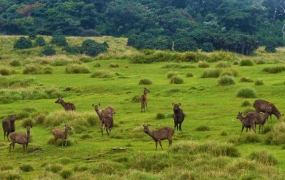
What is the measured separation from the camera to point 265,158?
620 inches

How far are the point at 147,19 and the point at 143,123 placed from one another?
7554cm

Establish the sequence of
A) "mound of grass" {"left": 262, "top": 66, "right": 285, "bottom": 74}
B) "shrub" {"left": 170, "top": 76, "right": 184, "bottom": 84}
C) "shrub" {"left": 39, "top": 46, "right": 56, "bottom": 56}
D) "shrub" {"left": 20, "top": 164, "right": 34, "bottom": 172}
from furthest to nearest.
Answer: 1. "shrub" {"left": 39, "top": 46, "right": 56, "bottom": 56}
2. "mound of grass" {"left": 262, "top": 66, "right": 285, "bottom": 74}
3. "shrub" {"left": 170, "top": 76, "right": 184, "bottom": 84}
4. "shrub" {"left": 20, "top": 164, "right": 34, "bottom": 172}

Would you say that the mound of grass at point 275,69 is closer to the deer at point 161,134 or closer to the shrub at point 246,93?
the shrub at point 246,93

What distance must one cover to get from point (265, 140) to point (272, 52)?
6197cm

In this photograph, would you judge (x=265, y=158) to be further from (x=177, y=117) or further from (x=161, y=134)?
(x=177, y=117)

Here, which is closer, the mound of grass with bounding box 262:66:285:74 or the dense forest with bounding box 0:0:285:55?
the mound of grass with bounding box 262:66:285:74

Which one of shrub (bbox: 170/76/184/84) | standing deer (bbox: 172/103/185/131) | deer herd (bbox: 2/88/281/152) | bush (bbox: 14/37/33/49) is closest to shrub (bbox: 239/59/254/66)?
shrub (bbox: 170/76/184/84)

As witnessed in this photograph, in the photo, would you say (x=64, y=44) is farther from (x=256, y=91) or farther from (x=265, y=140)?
(x=265, y=140)

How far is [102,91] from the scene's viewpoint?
33406 mm

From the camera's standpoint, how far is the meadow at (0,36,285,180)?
16094mm

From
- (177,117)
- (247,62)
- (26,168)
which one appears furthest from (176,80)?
(26,168)

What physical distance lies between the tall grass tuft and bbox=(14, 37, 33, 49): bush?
60787 mm

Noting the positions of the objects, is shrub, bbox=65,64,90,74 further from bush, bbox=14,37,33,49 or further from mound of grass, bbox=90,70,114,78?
bush, bbox=14,37,33,49

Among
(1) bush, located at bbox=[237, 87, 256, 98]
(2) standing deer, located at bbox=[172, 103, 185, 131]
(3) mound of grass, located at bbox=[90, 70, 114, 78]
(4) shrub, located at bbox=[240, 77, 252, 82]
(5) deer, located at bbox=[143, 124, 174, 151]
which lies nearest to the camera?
(5) deer, located at bbox=[143, 124, 174, 151]
